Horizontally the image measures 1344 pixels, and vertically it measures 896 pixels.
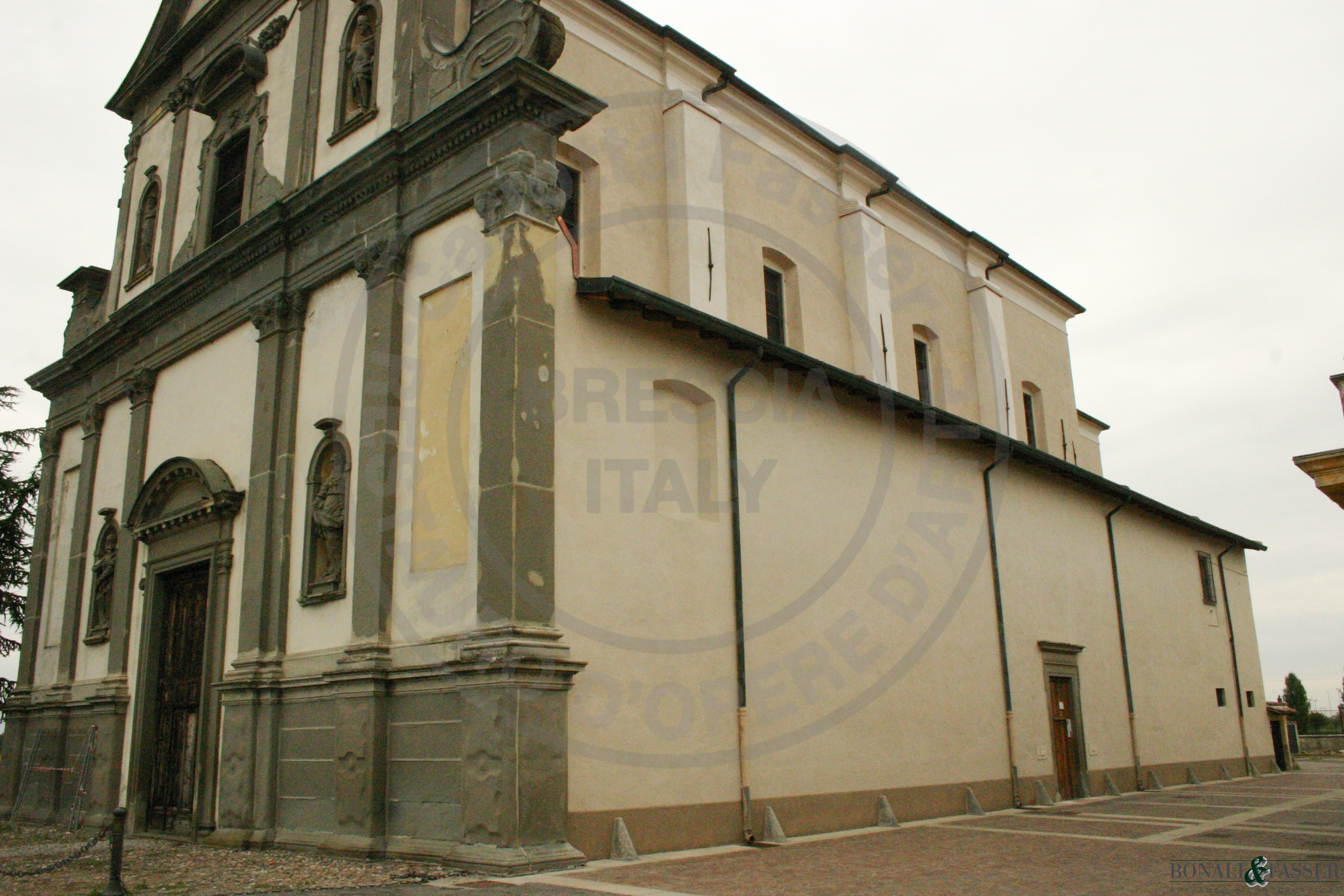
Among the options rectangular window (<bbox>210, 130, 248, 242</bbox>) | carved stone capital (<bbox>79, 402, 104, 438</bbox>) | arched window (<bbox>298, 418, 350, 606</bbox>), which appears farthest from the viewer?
carved stone capital (<bbox>79, 402, 104, 438</bbox>)

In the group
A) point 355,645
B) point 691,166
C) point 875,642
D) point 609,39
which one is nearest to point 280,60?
point 609,39

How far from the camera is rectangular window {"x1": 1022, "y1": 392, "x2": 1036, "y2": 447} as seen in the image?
2378 cm

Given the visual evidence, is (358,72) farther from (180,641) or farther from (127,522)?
(180,641)

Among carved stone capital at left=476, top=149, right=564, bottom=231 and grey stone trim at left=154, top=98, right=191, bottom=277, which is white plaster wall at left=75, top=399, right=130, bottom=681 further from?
carved stone capital at left=476, top=149, right=564, bottom=231

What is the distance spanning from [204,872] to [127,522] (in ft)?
23.2

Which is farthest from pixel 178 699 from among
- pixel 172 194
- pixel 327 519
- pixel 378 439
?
pixel 172 194

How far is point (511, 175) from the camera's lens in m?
10.5

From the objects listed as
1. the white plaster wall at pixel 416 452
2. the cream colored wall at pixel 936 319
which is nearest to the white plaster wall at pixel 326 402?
the white plaster wall at pixel 416 452

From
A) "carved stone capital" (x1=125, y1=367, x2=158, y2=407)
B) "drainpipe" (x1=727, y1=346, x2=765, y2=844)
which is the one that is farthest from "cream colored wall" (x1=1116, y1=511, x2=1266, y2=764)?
"carved stone capital" (x1=125, y1=367, x2=158, y2=407)

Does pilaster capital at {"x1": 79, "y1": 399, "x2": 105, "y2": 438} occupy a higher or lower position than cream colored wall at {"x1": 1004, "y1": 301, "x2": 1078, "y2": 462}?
lower

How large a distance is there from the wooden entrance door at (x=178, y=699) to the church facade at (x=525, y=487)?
8 centimetres

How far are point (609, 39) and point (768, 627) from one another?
8.50 meters

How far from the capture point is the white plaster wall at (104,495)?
16078 millimetres

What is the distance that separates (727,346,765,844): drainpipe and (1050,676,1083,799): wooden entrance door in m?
7.77
